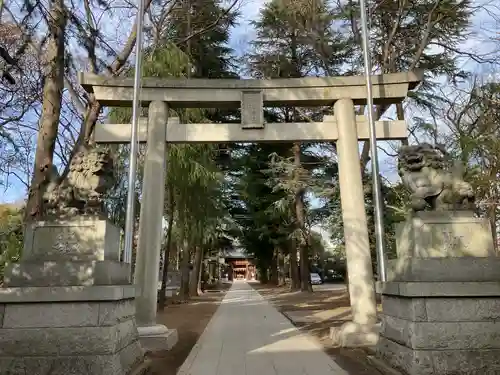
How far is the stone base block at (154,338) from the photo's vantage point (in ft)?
24.3

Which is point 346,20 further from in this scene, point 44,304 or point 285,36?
point 44,304

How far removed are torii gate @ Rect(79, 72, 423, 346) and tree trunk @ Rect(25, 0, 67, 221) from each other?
0.52 metres

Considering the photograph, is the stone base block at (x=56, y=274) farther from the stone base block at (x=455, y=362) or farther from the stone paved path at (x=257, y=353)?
the stone base block at (x=455, y=362)

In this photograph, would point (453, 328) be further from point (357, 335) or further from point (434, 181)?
point (357, 335)

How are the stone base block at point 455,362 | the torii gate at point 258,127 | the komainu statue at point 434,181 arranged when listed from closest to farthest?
the stone base block at point 455,362
the komainu statue at point 434,181
the torii gate at point 258,127

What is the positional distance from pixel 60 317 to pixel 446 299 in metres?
4.18

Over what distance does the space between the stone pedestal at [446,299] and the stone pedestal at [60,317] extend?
3269mm

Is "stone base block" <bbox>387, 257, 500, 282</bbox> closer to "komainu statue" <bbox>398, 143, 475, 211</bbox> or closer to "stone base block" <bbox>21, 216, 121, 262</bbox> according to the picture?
"komainu statue" <bbox>398, 143, 475, 211</bbox>

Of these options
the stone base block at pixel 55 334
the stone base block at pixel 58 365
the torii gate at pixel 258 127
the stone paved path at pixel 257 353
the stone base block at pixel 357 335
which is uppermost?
the torii gate at pixel 258 127

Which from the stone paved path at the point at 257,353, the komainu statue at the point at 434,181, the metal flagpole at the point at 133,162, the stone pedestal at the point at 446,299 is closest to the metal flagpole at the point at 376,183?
the stone pedestal at the point at 446,299

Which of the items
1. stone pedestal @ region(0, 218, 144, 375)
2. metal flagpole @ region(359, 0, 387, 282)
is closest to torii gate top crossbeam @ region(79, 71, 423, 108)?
metal flagpole @ region(359, 0, 387, 282)

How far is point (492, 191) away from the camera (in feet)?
37.8

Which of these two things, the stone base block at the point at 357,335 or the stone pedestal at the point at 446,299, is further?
the stone base block at the point at 357,335

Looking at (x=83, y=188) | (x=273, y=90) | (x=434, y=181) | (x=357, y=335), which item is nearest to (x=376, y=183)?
(x=434, y=181)
